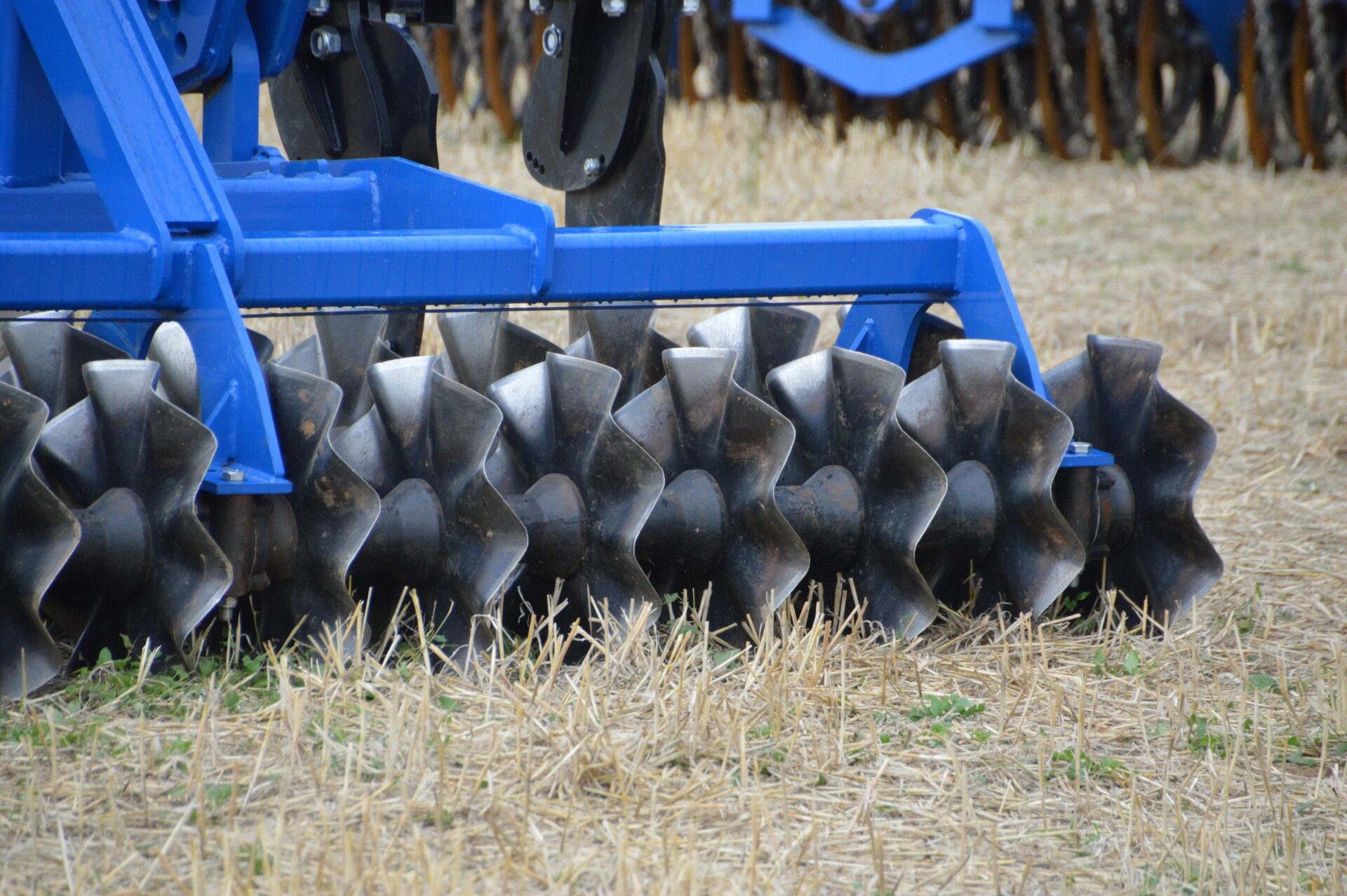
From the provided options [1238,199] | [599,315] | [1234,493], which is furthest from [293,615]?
[1238,199]

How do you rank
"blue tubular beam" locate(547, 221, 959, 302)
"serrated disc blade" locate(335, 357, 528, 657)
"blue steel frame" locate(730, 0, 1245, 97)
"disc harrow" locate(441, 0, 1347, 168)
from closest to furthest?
"serrated disc blade" locate(335, 357, 528, 657) → "blue tubular beam" locate(547, 221, 959, 302) → "disc harrow" locate(441, 0, 1347, 168) → "blue steel frame" locate(730, 0, 1245, 97)

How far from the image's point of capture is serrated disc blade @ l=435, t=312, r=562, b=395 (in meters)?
2.50

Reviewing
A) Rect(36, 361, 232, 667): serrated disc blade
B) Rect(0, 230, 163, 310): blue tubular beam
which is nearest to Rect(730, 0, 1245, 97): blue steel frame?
Rect(0, 230, 163, 310): blue tubular beam

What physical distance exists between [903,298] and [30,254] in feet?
4.29

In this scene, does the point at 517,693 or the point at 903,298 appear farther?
the point at 903,298

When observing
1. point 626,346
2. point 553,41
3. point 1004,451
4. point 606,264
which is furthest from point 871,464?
point 553,41

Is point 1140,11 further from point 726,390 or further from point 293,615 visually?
point 293,615

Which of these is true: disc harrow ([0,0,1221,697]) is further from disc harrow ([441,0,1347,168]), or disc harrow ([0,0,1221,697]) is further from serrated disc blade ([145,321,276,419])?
disc harrow ([441,0,1347,168])

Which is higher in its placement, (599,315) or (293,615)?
(599,315)

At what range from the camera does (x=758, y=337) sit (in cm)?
261

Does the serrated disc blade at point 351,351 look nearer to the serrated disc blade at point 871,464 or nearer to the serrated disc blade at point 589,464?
the serrated disc blade at point 589,464

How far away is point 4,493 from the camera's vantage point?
5.82 ft

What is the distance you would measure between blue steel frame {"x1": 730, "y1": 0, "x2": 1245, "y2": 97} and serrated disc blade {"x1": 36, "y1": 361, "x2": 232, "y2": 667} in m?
5.75

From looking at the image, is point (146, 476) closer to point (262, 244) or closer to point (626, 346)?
point (262, 244)
